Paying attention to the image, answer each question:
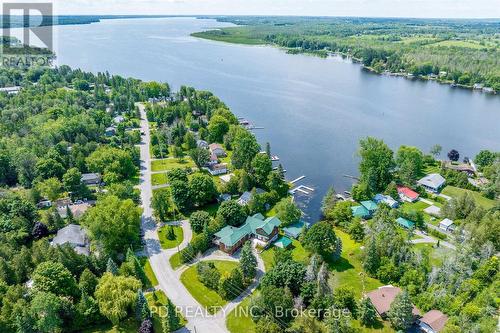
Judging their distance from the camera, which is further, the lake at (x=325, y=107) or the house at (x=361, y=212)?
the lake at (x=325, y=107)

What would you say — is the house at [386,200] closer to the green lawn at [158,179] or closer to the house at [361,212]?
the house at [361,212]

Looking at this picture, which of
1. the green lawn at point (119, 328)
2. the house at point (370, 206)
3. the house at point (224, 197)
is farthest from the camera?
the house at point (224, 197)

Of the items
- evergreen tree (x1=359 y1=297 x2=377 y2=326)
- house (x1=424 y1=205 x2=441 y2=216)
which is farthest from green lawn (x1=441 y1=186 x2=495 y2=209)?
evergreen tree (x1=359 y1=297 x2=377 y2=326)

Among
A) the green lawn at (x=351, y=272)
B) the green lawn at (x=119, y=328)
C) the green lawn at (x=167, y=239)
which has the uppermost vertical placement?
the green lawn at (x=351, y=272)

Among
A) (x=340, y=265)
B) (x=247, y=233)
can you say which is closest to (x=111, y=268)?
(x=247, y=233)

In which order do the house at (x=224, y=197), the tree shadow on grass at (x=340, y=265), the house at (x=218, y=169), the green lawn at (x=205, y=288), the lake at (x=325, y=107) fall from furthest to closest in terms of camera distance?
1. the lake at (x=325, y=107)
2. the house at (x=218, y=169)
3. the house at (x=224, y=197)
4. the tree shadow on grass at (x=340, y=265)
5. the green lawn at (x=205, y=288)

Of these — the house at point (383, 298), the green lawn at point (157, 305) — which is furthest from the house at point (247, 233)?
the house at point (383, 298)

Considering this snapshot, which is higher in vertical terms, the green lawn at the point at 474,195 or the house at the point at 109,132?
the house at the point at 109,132
